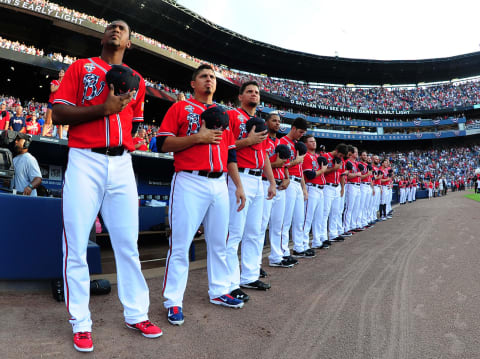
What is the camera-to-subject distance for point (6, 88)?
55.9 feet

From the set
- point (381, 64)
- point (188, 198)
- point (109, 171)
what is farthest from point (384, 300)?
point (381, 64)

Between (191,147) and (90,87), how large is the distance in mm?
844

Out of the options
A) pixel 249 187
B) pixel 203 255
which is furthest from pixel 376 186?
pixel 249 187

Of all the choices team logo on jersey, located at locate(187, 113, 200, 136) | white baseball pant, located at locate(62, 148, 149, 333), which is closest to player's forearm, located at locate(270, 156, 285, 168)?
team logo on jersey, located at locate(187, 113, 200, 136)

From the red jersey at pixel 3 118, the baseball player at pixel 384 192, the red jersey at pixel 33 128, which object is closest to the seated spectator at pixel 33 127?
the red jersey at pixel 33 128

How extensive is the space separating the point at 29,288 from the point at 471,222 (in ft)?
31.4

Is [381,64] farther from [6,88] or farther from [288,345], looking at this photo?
[288,345]

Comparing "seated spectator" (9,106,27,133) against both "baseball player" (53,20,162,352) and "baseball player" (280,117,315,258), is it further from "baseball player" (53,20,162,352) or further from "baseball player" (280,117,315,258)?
"baseball player" (53,20,162,352)

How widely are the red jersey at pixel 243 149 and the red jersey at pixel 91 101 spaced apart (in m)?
1.41

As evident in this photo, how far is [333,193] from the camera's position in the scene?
21.9 ft

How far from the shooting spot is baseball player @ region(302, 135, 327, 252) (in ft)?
19.2

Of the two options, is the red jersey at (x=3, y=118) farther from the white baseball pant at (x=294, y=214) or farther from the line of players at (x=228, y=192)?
the white baseball pant at (x=294, y=214)

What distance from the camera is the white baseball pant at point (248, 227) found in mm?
3234

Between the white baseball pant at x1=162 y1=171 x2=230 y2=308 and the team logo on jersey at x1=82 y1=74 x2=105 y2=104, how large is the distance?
87 cm
